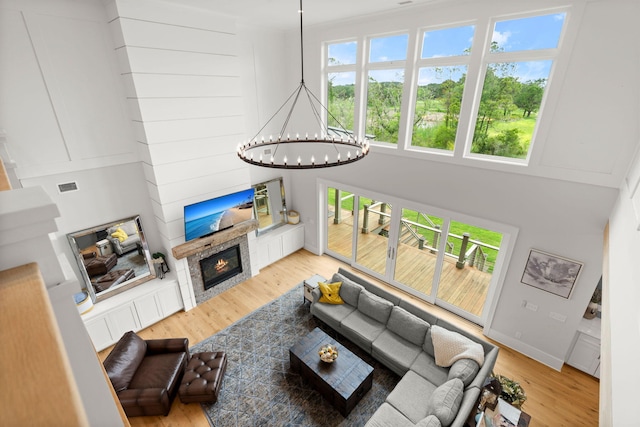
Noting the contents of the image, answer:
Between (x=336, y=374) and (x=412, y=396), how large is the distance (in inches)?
41.6

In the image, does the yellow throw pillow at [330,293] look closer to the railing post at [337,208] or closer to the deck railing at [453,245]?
the deck railing at [453,245]

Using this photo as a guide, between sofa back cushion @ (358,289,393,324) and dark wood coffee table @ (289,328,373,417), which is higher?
sofa back cushion @ (358,289,393,324)

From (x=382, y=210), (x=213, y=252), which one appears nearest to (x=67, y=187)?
(x=213, y=252)

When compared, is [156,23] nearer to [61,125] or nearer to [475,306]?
[61,125]

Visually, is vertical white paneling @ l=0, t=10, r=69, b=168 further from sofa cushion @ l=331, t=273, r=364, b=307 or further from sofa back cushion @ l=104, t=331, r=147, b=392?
sofa cushion @ l=331, t=273, r=364, b=307

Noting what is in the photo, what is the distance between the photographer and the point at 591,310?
464cm

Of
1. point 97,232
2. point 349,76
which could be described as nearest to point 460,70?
point 349,76

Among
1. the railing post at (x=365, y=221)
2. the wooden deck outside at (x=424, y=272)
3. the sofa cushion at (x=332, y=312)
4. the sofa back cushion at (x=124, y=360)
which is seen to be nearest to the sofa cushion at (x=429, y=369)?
the sofa cushion at (x=332, y=312)

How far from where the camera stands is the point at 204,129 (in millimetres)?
5520

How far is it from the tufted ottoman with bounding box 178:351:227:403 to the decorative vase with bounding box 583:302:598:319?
5.70m

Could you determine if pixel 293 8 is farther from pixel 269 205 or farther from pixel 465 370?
pixel 465 370

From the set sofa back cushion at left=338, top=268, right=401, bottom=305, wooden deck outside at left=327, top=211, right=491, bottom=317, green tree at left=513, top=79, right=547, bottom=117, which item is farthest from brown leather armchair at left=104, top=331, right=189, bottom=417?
green tree at left=513, top=79, right=547, bottom=117

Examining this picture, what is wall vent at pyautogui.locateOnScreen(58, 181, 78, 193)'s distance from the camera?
4.53m

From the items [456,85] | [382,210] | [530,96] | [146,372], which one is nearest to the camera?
[146,372]
